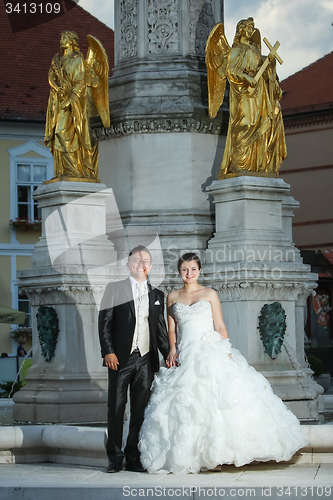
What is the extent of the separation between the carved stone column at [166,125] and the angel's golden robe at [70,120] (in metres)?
0.55

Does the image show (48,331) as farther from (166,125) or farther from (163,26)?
(163,26)

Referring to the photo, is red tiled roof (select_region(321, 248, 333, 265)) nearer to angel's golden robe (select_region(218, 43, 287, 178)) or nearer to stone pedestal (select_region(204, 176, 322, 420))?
stone pedestal (select_region(204, 176, 322, 420))

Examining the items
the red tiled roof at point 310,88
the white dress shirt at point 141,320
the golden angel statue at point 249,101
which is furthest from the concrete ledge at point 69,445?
the red tiled roof at point 310,88

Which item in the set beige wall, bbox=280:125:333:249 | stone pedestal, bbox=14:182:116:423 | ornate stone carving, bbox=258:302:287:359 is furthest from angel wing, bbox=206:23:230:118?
beige wall, bbox=280:125:333:249

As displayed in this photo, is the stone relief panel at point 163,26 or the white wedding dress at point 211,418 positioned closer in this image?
the white wedding dress at point 211,418

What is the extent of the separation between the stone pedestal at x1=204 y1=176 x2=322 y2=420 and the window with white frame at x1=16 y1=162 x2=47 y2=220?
19562 millimetres

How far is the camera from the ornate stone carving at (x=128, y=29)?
42.5 ft

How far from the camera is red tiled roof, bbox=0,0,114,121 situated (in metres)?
30.5

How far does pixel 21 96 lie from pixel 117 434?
923 inches

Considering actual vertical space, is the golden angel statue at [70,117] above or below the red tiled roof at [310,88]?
below

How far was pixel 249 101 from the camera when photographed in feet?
39.9

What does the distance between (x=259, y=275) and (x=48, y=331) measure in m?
2.60

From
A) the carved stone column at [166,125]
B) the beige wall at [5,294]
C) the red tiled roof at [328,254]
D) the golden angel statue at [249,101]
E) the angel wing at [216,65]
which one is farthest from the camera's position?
the red tiled roof at [328,254]

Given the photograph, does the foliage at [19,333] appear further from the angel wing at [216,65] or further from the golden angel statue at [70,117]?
the angel wing at [216,65]
